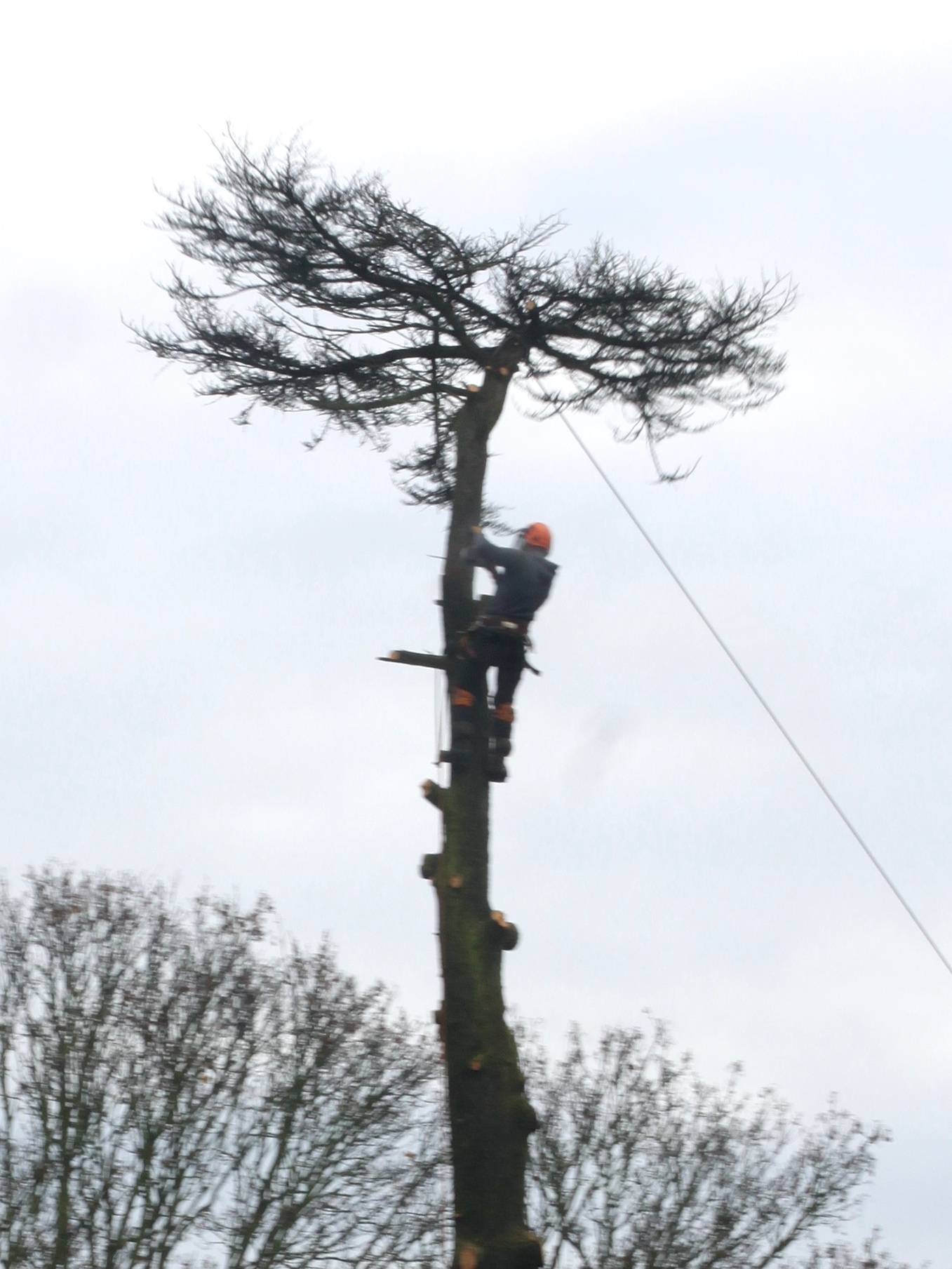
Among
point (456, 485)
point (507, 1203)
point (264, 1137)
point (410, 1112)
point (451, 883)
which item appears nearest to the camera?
point (507, 1203)

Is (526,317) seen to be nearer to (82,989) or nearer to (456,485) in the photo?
(456,485)

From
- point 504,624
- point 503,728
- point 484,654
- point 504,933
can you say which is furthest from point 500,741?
point 504,933

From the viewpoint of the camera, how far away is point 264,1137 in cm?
1020

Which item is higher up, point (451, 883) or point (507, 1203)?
point (451, 883)

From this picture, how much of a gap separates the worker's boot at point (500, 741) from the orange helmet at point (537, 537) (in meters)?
0.70

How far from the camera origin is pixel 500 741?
5719mm

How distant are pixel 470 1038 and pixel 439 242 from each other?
11.4 ft

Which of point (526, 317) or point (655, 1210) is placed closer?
point (526, 317)

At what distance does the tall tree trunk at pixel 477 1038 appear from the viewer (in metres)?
4.71

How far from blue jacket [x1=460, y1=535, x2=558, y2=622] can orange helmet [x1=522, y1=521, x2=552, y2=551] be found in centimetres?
19

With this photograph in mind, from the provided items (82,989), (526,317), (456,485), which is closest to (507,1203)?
(456,485)

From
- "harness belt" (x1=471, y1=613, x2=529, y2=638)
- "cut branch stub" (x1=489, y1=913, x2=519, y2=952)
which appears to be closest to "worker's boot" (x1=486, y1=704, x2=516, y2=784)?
"harness belt" (x1=471, y1=613, x2=529, y2=638)

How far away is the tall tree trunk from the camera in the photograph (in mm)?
4711

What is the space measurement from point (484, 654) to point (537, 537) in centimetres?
63
